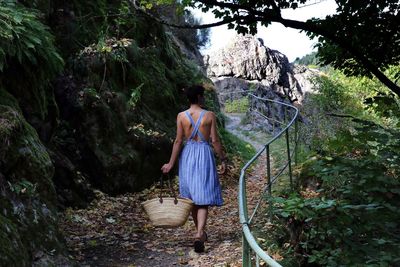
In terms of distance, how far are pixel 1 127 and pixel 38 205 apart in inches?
31.4

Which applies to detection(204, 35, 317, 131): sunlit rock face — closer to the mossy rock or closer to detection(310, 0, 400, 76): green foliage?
detection(310, 0, 400, 76): green foliage

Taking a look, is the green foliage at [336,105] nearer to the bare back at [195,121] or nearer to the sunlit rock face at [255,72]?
the bare back at [195,121]

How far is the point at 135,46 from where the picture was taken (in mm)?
8953

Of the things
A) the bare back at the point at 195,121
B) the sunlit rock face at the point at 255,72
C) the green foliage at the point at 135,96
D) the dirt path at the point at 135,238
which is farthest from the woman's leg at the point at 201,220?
the sunlit rock face at the point at 255,72

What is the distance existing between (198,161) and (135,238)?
140 centimetres

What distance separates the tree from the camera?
5.05 metres

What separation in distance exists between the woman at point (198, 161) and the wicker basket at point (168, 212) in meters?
0.38

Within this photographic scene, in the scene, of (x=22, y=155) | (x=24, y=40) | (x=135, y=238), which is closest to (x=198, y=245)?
(x=135, y=238)

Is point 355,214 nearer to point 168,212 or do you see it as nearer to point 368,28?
point 168,212

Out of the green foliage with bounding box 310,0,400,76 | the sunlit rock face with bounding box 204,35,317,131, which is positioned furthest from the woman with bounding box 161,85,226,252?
the sunlit rock face with bounding box 204,35,317,131

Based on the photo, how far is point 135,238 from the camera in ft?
18.7

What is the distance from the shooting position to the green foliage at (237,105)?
24569mm

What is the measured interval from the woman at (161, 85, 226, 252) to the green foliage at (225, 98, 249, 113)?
63.0ft

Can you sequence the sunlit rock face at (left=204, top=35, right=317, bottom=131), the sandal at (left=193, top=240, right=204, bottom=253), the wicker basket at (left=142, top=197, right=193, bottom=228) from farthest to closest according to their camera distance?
the sunlit rock face at (left=204, top=35, right=317, bottom=131) < the sandal at (left=193, top=240, right=204, bottom=253) < the wicker basket at (left=142, top=197, right=193, bottom=228)
